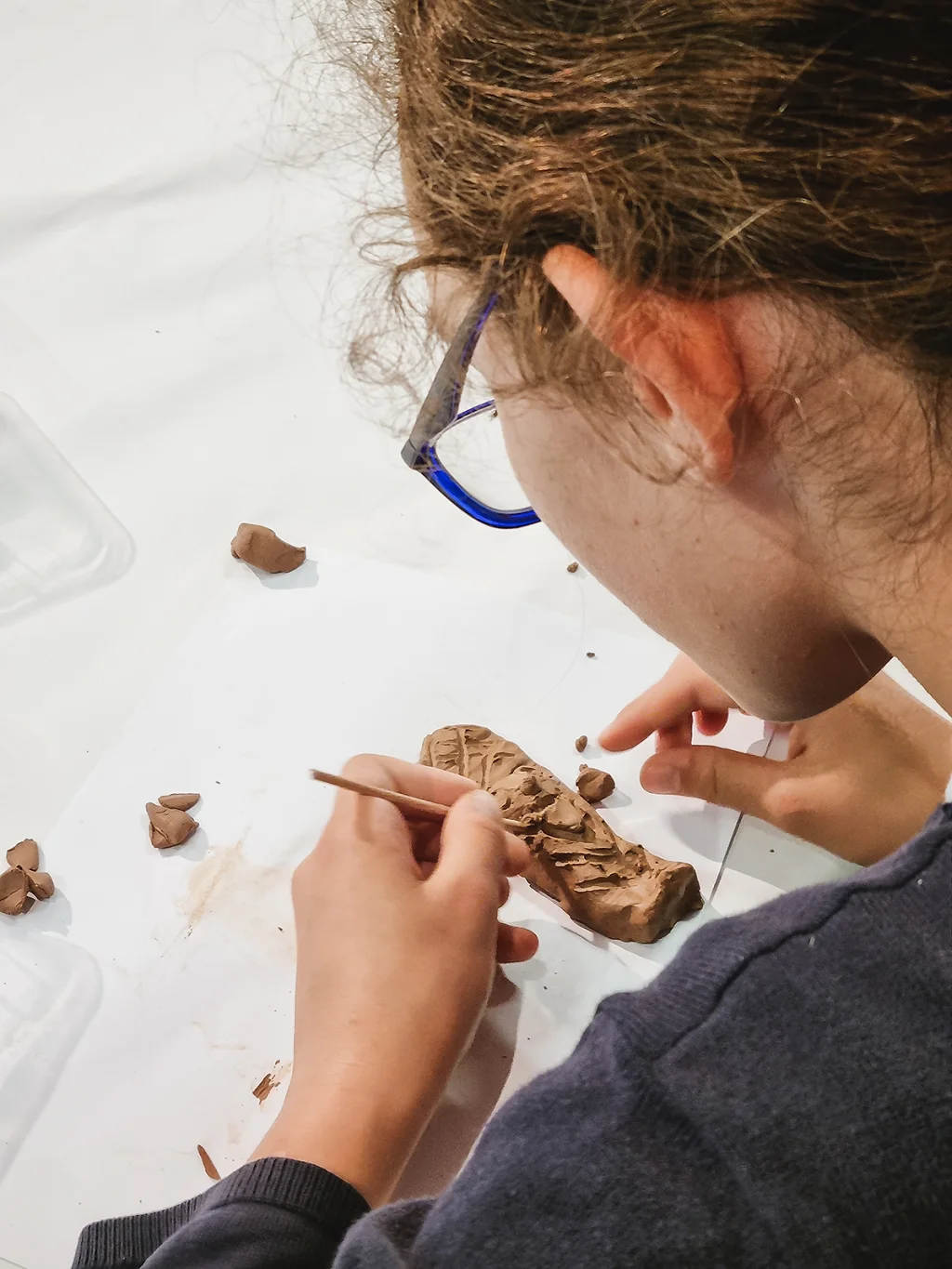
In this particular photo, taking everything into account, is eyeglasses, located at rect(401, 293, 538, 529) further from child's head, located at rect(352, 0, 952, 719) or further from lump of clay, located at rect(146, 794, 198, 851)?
lump of clay, located at rect(146, 794, 198, 851)

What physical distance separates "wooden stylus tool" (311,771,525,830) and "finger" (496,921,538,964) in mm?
95

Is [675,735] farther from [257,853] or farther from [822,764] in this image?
[257,853]

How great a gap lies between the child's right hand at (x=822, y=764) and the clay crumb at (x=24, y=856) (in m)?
0.58

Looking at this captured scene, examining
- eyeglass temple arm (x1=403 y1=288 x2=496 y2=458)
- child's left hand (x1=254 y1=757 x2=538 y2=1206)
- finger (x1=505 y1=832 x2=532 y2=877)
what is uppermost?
eyeglass temple arm (x1=403 y1=288 x2=496 y2=458)

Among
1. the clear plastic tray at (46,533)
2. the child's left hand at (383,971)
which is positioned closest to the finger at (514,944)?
the child's left hand at (383,971)

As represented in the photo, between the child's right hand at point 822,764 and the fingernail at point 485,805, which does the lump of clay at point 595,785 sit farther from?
the fingernail at point 485,805

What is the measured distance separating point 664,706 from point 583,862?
18 centimetres

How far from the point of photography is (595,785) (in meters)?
1.01

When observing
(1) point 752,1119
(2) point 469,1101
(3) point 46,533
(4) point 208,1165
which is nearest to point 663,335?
(1) point 752,1119

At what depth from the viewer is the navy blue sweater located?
512mm

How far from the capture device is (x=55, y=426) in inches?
55.3

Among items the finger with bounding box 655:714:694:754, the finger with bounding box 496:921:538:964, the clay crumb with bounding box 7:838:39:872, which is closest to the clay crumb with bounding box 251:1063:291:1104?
the finger with bounding box 496:921:538:964

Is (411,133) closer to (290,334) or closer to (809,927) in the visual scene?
(809,927)

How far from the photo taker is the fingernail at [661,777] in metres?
0.99
